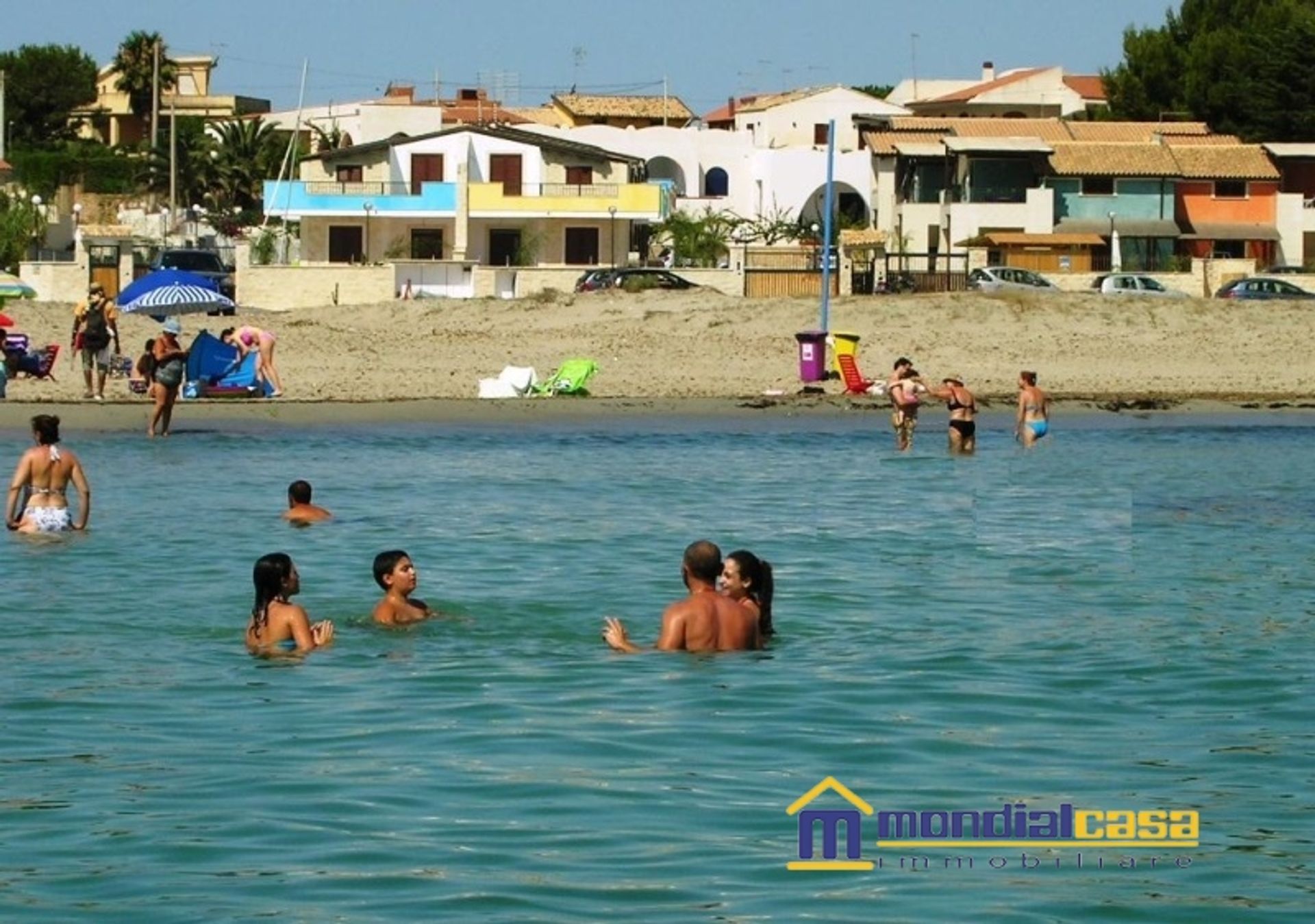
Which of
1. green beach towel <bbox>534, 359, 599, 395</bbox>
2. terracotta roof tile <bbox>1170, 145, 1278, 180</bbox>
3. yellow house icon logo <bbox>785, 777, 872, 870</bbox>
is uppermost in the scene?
terracotta roof tile <bbox>1170, 145, 1278, 180</bbox>

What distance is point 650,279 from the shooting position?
43438 millimetres

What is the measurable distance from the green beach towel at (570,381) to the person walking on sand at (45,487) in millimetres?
13719

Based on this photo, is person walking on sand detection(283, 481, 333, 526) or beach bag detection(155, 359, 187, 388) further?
beach bag detection(155, 359, 187, 388)

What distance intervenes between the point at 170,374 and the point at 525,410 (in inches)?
241

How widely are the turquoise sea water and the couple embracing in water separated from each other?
22cm

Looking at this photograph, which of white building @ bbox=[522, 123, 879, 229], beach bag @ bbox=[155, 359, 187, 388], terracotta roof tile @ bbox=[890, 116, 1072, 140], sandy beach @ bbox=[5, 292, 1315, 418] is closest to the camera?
beach bag @ bbox=[155, 359, 187, 388]

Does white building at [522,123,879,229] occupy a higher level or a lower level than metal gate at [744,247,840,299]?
higher

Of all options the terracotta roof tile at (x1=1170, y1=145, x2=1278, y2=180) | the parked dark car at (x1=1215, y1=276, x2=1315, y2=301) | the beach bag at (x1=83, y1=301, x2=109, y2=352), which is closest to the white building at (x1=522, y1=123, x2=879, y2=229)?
the terracotta roof tile at (x1=1170, y1=145, x2=1278, y2=180)

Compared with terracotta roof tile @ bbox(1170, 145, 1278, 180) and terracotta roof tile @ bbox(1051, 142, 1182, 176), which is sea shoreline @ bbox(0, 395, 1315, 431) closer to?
terracotta roof tile @ bbox(1051, 142, 1182, 176)

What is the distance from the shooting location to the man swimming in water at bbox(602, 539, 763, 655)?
40.9 feet

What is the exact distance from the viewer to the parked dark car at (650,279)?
42906 millimetres

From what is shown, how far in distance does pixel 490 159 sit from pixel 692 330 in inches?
982

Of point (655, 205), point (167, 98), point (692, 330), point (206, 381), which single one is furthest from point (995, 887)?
point (167, 98)

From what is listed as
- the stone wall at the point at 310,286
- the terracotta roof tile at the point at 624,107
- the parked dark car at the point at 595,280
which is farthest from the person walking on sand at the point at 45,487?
the terracotta roof tile at the point at 624,107
